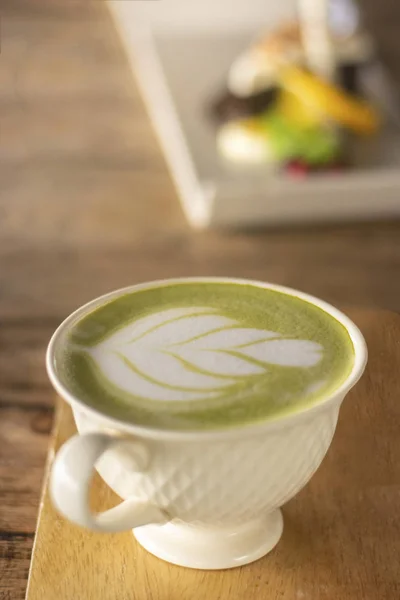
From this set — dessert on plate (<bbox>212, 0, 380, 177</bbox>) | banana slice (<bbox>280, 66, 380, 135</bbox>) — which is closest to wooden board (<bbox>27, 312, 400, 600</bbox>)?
dessert on plate (<bbox>212, 0, 380, 177</bbox>)

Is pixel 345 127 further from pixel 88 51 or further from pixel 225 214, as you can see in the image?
pixel 88 51

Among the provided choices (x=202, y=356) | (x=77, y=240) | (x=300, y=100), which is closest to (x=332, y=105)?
(x=300, y=100)

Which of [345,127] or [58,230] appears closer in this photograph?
[58,230]

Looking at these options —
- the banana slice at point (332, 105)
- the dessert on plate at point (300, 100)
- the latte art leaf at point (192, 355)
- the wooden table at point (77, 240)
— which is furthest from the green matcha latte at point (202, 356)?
the banana slice at point (332, 105)

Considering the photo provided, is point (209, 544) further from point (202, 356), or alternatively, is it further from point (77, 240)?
point (77, 240)

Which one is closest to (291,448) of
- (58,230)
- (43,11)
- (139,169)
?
(58,230)

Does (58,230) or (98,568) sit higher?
(98,568)
